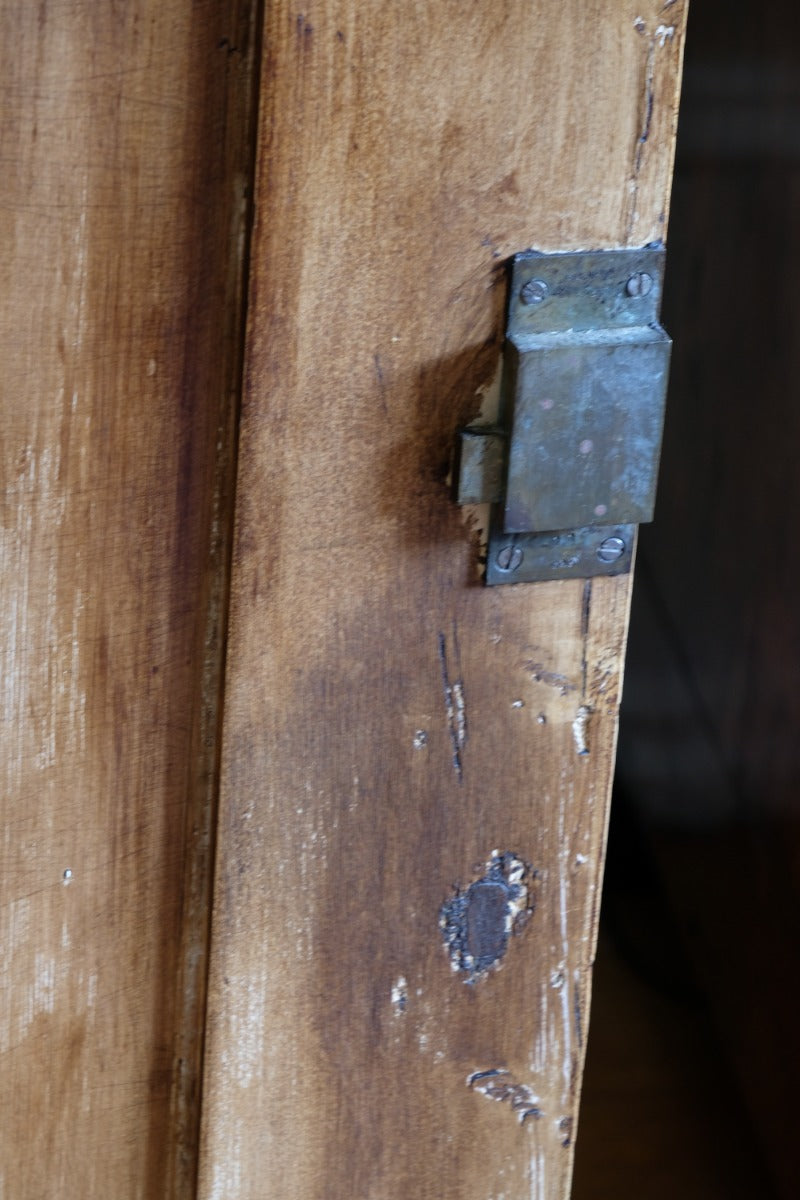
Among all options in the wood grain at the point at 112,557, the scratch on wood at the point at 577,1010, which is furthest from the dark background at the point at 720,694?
the wood grain at the point at 112,557

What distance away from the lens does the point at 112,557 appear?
0.51m

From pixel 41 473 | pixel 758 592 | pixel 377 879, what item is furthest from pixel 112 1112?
pixel 758 592

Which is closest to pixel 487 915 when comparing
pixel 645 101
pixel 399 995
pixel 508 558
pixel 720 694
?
pixel 399 995

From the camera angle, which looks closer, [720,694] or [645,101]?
[645,101]

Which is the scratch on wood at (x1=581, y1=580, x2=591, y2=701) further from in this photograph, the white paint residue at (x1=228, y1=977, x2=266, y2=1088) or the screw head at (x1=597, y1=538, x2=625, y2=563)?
the white paint residue at (x1=228, y1=977, x2=266, y2=1088)

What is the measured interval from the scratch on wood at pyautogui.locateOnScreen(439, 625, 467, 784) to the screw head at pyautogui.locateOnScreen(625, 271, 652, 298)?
5.2 inches

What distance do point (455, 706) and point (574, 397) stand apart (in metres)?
0.12

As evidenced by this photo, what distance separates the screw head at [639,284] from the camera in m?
0.50

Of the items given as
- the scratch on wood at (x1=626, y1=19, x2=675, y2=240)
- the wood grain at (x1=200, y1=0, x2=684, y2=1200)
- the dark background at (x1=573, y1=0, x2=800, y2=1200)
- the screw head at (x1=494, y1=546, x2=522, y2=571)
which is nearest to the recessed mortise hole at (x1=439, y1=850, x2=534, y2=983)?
the wood grain at (x1=200, y1=0, x2=684, y2=1200)

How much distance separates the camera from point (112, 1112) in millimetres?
592

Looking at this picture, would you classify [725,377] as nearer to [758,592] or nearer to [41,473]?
[758,592]

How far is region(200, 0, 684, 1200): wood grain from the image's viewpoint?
47 centimetres

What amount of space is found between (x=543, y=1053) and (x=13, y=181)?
1.27 ft

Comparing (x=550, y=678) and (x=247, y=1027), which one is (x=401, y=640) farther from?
(x=247, y=1027)
